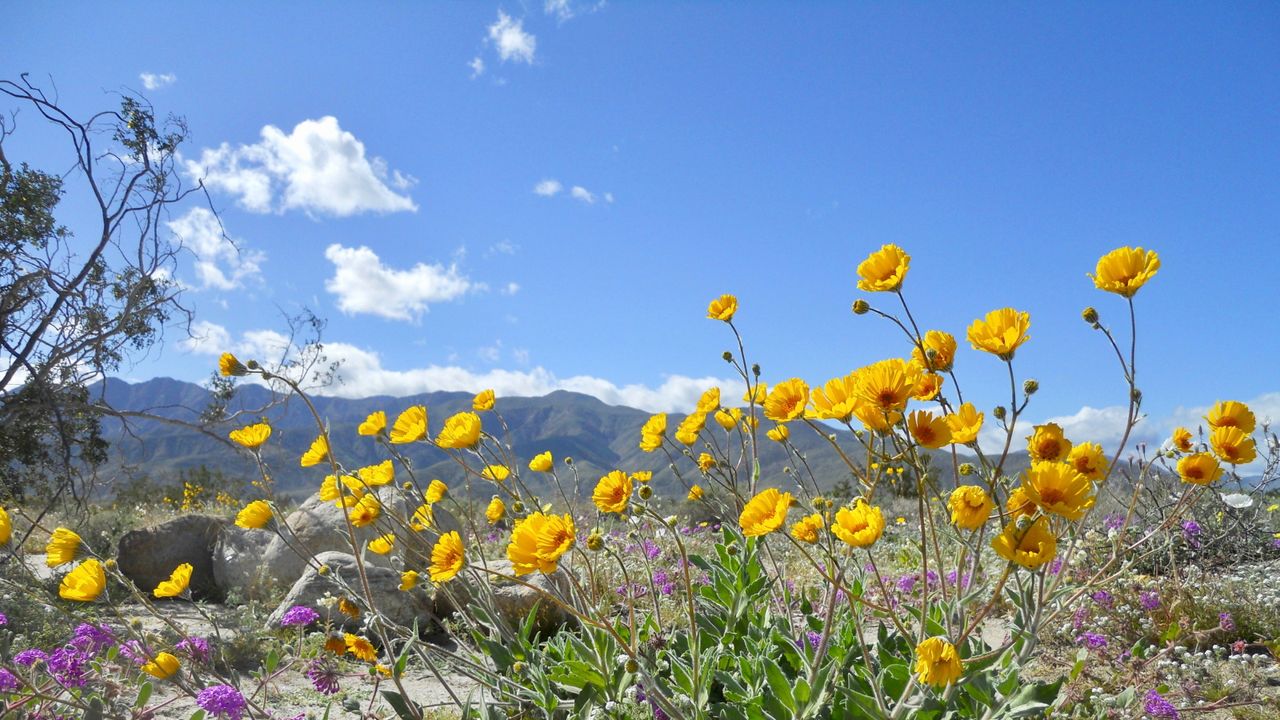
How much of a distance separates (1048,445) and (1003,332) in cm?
27

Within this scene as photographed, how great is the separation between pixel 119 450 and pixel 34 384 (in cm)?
128

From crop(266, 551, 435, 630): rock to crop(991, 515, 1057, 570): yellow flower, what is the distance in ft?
14.2

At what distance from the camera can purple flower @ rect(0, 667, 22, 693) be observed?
8.08 ft

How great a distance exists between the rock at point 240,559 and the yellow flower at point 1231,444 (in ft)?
21.8

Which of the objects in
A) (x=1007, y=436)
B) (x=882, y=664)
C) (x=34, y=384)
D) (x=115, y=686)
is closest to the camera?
(x=1007, y=436)

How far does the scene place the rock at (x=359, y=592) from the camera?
4.93 m

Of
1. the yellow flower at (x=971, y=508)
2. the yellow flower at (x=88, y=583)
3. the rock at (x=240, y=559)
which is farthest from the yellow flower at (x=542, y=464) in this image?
the rock at (x=240, y=559)

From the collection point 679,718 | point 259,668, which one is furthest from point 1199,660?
point 259,668

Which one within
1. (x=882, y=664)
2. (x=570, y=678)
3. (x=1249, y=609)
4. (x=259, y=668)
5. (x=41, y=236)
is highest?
(x=41, y=236)

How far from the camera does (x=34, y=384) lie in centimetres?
806

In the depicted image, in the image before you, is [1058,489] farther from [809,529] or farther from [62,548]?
[62,548]

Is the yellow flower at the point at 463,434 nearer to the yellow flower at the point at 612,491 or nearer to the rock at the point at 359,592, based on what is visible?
the yellow flower at the point at 612,491

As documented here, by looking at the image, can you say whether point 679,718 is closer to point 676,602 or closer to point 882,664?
point 882,664

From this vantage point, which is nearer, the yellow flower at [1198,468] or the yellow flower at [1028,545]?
the yellow flower at [1028,545]
